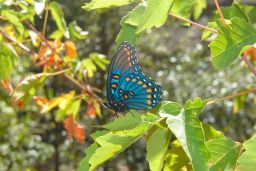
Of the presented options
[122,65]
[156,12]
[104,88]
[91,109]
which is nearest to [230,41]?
[156,12]

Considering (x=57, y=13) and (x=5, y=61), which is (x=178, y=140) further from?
(x=57, y=13)

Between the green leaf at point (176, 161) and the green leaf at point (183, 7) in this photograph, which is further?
the green leaf at point (176, 161)

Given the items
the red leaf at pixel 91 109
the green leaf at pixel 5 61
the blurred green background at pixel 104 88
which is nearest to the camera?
the green leaf at pixel 5 61

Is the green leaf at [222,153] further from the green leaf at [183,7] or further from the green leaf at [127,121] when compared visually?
the green leaf at [183,7]

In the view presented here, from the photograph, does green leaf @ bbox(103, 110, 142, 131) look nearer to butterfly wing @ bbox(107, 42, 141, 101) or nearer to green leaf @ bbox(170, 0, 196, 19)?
green leaf @ bbox(170, 0, 196, 19)

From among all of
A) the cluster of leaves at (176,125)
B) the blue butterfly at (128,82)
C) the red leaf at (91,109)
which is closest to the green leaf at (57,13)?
the red leaf at (91,109)

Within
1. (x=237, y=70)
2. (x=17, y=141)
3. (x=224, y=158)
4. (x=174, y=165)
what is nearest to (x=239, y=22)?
(x=224, y=158)

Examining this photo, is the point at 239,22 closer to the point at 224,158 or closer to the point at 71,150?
the point at 224,158
